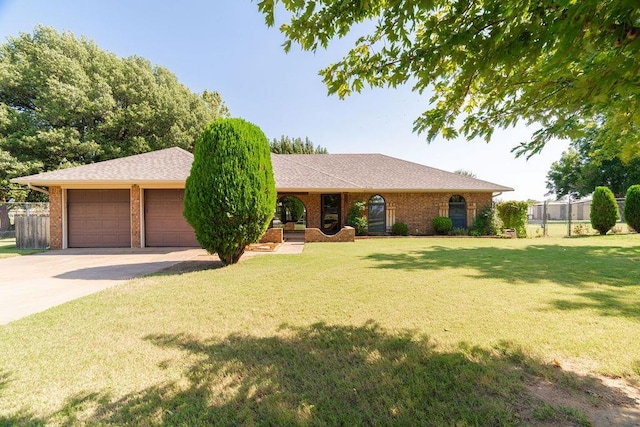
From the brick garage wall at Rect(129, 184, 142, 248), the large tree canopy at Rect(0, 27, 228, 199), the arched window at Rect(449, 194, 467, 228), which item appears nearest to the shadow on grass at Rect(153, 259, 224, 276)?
the brick garage wall at Rect(129, 184, 142, 248)

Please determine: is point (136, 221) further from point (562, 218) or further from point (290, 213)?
point (562, 218)

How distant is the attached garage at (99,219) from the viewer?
40.4 ft

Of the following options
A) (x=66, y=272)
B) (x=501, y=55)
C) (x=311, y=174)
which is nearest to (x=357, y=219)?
(x=311, y=174)

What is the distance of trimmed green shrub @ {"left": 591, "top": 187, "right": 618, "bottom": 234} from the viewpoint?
14852 millimetres

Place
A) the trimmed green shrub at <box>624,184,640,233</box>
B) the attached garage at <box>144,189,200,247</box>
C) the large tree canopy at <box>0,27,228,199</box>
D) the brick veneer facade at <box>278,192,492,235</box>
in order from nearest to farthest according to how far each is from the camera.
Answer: the attached garage at <box>144,189,200,247</box>
the trimmed green shrub at <box>624,184,640,233</box>
the brick veneer facade at <box>278,192,492,235</box>
the large tree canopy at <box>0,27,228,199</box>

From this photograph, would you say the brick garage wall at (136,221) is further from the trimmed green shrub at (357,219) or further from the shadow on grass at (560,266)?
the trimmed green shrub at (357,219)

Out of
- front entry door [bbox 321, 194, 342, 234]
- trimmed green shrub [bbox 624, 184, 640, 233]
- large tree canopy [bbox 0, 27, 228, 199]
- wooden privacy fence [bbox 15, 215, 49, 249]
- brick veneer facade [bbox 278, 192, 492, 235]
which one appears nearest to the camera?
wooden privacy fence [bbox 15, 215, 49, 249]

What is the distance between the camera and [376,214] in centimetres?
1642

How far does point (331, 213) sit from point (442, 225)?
6387 millimetres

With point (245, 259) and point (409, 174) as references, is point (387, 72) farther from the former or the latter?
point (409, 174)

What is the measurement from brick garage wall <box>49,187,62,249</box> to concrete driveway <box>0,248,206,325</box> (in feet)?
2.71

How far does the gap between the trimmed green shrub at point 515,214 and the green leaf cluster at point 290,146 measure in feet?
67.5

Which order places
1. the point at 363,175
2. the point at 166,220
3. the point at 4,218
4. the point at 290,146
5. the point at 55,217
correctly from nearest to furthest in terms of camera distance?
the point at 55,217 < the point at 166,220 < the point at 363,175 < the point at 4,218 < the point at 290,146

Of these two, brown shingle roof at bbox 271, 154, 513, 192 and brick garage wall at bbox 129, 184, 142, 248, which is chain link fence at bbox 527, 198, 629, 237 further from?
brick garage wall at bbox 129, 184, 142, 248
